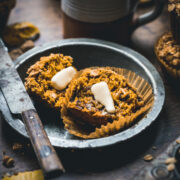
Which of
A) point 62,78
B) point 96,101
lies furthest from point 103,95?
point 62,78

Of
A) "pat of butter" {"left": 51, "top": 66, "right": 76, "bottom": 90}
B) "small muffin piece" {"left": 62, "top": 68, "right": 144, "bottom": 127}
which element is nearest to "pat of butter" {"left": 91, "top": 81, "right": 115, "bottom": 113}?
"small muffin piece" {"left": 62, "top": 68, "right": 144, "bottom": 127}

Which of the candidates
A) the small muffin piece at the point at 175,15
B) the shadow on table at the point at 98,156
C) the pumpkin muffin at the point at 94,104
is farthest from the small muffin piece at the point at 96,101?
the small muffin piece at the point at 175,15

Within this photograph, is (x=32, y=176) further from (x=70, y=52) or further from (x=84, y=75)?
(x=70, y=52)

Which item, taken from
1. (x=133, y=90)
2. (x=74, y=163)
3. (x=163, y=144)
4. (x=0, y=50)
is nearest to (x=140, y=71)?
(x=133, y=90)

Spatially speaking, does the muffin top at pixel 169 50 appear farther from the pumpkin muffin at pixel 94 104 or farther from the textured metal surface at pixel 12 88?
the textured metal surface at pixel 12 88

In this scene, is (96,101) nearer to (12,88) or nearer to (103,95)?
(103,95)

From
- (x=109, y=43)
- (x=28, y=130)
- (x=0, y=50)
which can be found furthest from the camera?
(x=109, y=43)
